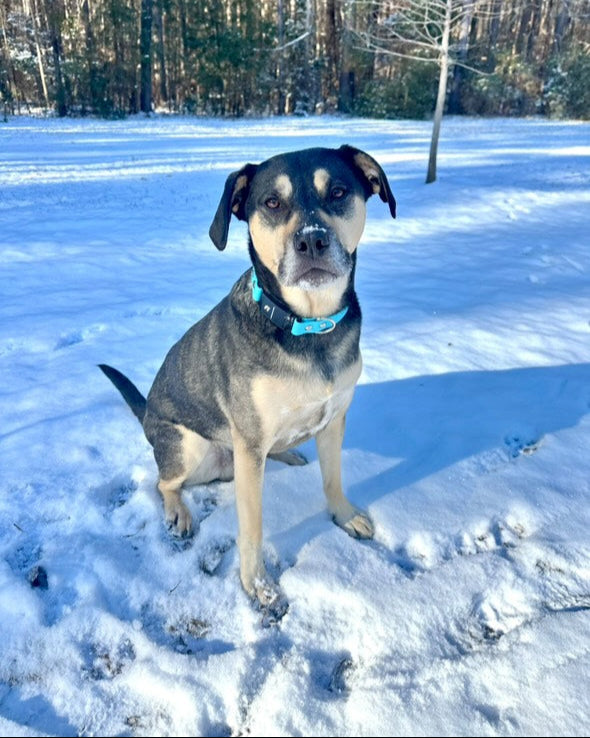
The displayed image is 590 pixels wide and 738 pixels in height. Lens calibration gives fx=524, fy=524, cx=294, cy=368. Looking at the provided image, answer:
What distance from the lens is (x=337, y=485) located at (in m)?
2.64

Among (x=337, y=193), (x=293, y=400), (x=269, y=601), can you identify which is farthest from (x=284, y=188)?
(x=269, y=601)

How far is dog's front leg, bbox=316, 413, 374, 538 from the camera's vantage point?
2.53m

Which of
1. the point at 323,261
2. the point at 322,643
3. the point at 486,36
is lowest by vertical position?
the point at 322,643

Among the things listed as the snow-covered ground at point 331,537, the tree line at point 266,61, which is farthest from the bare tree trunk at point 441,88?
the tree line at point 266,61

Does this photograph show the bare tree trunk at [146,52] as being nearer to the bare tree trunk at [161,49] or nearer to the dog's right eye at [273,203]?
the bare tree trunk at [161,49]

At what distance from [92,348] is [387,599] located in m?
3.08

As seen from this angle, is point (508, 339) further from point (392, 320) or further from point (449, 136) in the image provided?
point (449, 136)

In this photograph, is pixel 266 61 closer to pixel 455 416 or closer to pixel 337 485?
pixel 455 416

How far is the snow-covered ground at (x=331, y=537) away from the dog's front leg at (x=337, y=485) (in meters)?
0.07

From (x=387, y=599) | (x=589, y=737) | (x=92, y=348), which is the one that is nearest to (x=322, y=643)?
(x=387, y=599)

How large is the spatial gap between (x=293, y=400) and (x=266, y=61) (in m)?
30.0

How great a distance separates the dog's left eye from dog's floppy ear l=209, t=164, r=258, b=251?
373 millimetres

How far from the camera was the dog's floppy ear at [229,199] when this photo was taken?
226 cm

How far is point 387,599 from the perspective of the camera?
2.14 m
